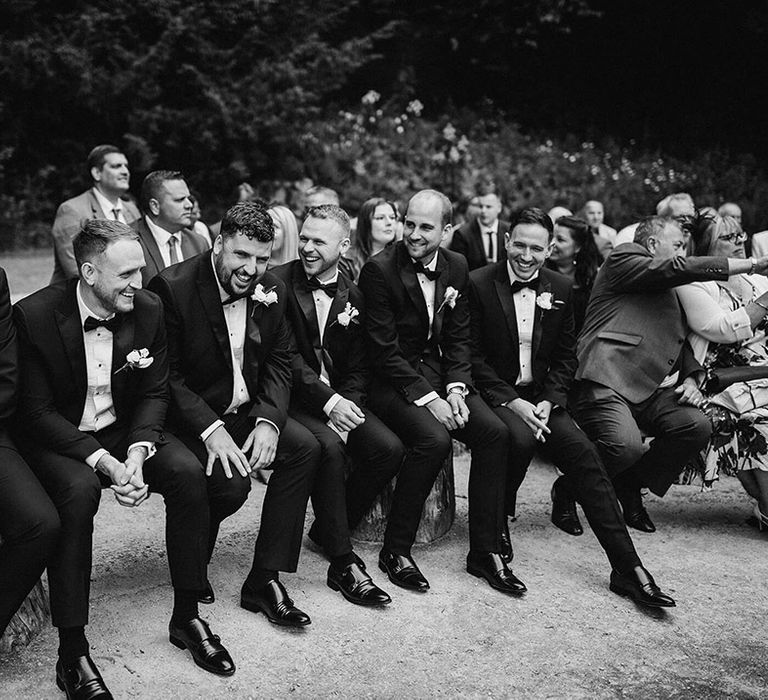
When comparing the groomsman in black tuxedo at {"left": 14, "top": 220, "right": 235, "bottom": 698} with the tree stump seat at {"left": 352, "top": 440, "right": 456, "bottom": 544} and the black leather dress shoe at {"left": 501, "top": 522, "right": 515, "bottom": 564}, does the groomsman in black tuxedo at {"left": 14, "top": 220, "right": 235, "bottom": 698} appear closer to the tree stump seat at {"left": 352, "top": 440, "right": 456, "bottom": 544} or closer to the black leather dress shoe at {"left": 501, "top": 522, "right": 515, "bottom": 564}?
the tree stump seat at {"left": 352, "top": 440, "right": 456, "bottom": 544}

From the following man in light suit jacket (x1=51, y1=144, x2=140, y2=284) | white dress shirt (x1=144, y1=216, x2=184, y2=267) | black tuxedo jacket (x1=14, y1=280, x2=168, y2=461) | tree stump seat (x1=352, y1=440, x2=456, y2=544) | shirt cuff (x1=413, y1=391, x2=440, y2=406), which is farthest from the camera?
man in light suit jacket (x1=51, y1=144, x2=140, y2=284)

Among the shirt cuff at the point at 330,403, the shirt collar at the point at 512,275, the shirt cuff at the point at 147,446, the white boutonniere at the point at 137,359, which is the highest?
the shirt collar at the point at 512,275

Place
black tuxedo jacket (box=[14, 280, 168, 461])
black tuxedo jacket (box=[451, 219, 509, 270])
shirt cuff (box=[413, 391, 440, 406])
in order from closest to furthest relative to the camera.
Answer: black tuxedo jacket (box=[14, 280, 168, 461]) < shirt cuff (box=[413, 391, 440, 406]) < black tuxedo jacket (box=[451, 219, 509, 270])

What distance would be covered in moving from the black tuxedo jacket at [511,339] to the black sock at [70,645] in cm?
245

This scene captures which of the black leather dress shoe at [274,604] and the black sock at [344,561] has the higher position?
the black sock at [344,561]

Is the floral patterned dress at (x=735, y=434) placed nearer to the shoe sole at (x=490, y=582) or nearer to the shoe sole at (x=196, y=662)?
the shoe sole at (x=490, y=582)

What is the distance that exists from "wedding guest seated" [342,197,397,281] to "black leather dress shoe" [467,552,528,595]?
2.37 metres

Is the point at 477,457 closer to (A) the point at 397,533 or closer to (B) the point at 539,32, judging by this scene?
(A) the point at 397,533

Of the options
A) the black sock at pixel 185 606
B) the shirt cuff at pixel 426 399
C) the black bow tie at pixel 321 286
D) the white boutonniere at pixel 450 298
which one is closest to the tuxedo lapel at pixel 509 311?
the white boutonniere at pixel 450 298

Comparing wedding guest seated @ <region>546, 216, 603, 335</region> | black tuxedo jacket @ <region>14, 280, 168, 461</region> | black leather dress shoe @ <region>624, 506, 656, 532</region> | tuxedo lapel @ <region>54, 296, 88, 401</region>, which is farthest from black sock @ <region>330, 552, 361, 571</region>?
wedding guest seated @ <region>546, 216, 603, 335</region>

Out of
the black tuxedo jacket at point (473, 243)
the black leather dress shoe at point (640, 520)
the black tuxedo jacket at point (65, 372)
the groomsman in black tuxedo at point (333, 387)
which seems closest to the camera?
the black tuxedo jacket at point (65, 372)

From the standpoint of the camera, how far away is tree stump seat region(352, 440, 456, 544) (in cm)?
482

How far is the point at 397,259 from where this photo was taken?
16.1ft

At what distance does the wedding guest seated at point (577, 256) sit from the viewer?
21.4ft
